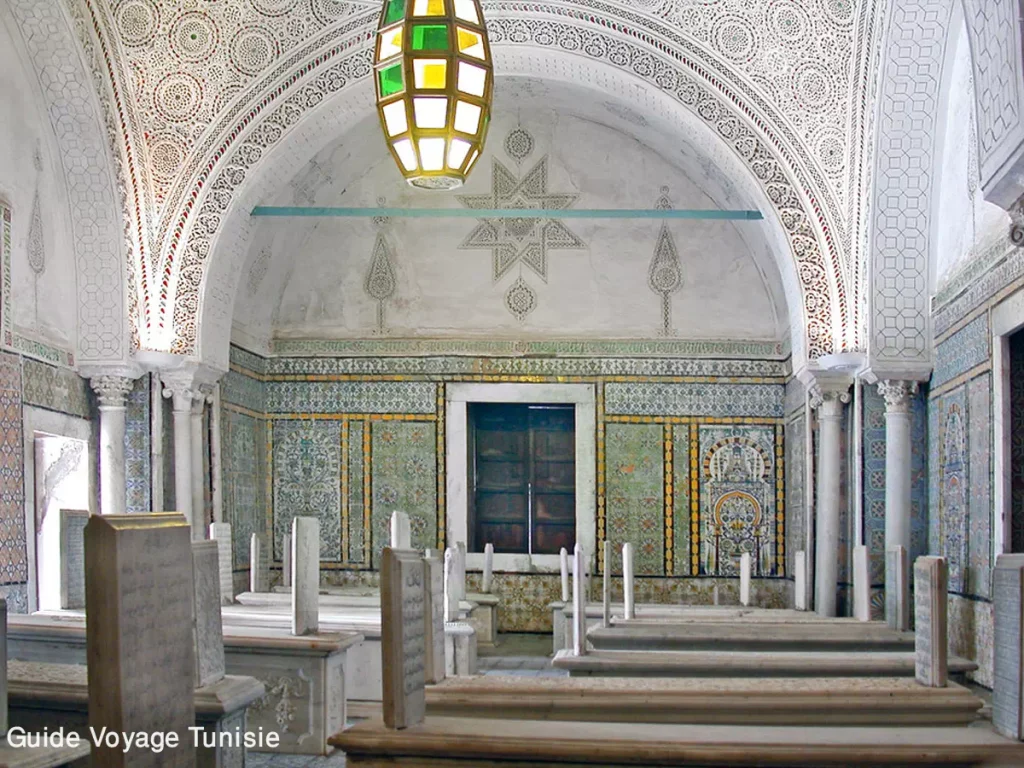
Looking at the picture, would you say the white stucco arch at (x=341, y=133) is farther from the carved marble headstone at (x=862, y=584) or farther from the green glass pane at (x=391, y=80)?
the green glass pane at (x=391, y=80)

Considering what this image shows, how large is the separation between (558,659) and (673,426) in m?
5.59

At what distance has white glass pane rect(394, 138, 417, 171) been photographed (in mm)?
4711

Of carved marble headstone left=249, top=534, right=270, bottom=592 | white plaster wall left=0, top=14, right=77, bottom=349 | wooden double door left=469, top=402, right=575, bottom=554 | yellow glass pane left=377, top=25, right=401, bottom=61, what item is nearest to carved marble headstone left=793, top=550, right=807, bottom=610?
wooden double door left=469, top=402, right=575, bottom=554

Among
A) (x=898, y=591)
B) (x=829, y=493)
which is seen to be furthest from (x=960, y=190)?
(x=829, y=493)

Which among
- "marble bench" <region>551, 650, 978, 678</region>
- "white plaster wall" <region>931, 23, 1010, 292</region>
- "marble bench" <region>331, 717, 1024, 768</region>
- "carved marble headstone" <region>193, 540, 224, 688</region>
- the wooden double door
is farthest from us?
the wooden double door

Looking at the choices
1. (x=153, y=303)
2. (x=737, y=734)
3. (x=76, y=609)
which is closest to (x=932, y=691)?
(x=737, y=734)

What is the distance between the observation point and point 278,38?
9.06 m

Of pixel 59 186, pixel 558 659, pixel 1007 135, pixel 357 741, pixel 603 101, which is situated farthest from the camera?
pixel 603 101

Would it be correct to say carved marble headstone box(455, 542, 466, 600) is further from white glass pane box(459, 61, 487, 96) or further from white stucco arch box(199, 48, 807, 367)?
white glass pane box(459, 61, 487, 96)

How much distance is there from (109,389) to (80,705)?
5001 millimetres

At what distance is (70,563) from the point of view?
775cm

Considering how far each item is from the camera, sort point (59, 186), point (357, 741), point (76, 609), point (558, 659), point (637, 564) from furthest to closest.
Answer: point (637, 564), point (59, 186), point (76, 609), point (558, 659), point (357, 741)

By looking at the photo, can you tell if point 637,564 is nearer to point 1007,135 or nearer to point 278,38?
point 278,38

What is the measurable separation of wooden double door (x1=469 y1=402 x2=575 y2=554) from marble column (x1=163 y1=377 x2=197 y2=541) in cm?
280
